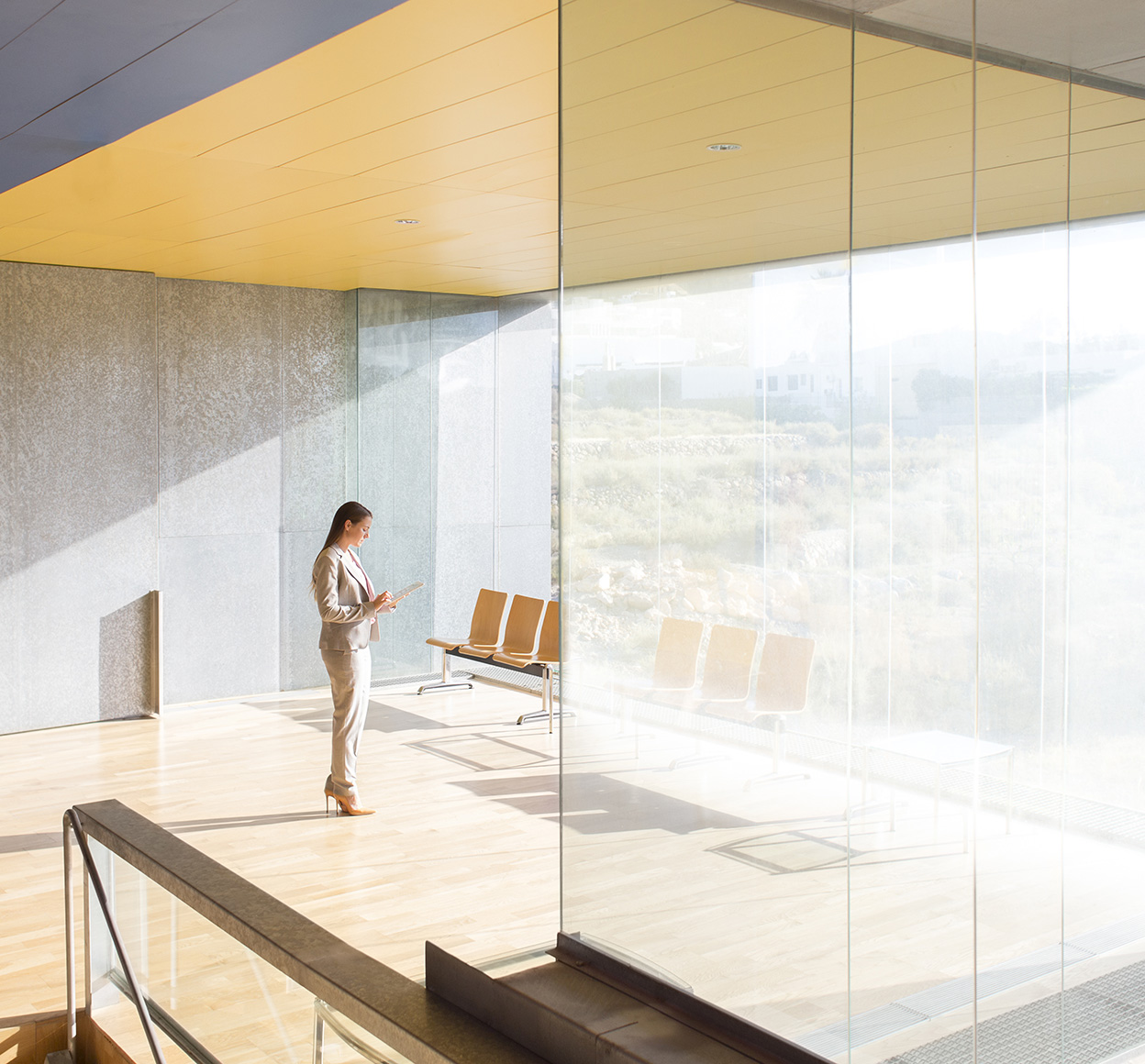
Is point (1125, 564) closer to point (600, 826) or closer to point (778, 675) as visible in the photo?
point (778, 675)

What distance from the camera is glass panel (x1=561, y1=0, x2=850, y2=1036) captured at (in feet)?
7.81

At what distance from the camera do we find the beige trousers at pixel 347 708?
6410 millimetres

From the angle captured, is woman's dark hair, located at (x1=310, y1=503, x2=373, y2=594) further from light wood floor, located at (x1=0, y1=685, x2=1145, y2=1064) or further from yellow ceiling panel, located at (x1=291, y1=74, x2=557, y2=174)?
yellow ceiling panel, located at (x1=291, y1=74, x2=557, y2=174)

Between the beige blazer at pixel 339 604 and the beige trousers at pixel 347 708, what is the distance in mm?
70

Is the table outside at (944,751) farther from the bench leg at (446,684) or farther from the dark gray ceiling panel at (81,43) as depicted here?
the bench leg at (446,684)

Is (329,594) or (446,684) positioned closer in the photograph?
(329,594)

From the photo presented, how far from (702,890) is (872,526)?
3.16ft

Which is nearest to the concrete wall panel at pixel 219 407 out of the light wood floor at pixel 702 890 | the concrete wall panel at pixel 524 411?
the concrete wall panel at pixel 524 411

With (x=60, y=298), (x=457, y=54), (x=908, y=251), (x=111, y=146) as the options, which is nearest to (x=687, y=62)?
(x=908, y=251)

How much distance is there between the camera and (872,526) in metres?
2.28

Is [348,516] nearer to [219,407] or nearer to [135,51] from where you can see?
[135,51]

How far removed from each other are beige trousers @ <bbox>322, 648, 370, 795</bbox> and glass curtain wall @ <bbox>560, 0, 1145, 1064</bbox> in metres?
3.67

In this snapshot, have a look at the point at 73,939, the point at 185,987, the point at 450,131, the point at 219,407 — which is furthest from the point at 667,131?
the point at 219,407

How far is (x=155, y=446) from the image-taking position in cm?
918
